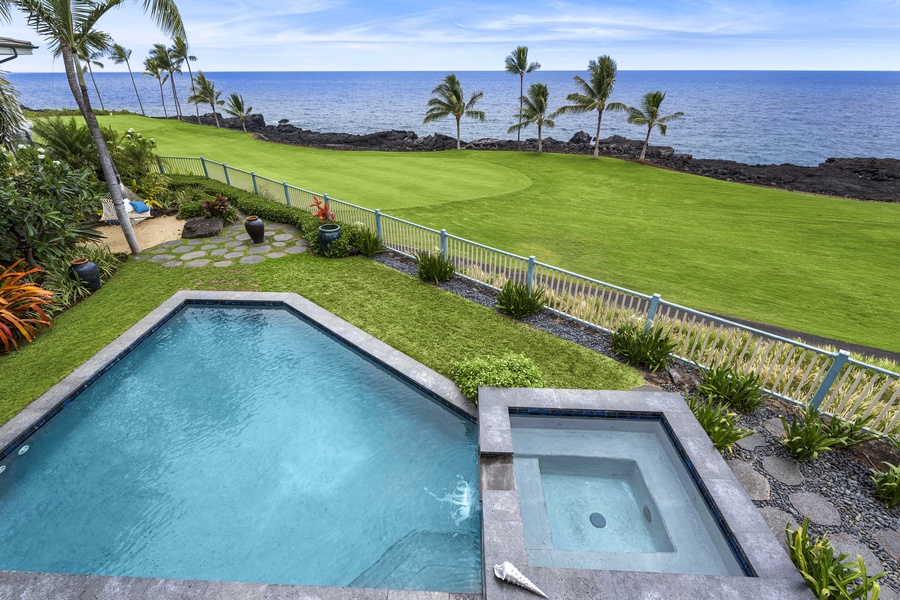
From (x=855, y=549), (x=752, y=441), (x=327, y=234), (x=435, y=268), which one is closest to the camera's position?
(x=855, y=549)

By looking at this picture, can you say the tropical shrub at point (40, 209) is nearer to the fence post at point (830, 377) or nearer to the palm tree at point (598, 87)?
the fence post at point (830, 377)

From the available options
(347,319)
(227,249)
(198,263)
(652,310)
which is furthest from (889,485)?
(227,249)

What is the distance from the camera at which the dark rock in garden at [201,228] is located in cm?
1355

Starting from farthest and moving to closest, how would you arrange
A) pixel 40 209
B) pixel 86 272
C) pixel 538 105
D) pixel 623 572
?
pixel 538 105
pixel 86 272
pixel 40 209
pixel 623 572

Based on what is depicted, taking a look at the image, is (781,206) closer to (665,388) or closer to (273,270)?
(665,388)

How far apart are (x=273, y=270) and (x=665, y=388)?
10.1m

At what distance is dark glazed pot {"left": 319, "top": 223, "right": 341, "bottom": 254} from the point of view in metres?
11.8

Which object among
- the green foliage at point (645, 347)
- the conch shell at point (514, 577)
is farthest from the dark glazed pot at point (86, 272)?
the green foliage at point (645, 347)

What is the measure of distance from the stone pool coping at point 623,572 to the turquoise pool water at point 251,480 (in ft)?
1.81

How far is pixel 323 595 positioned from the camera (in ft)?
12.6

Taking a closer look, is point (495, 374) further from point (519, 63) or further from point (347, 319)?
point (519, 63)

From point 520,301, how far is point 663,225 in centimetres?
1295

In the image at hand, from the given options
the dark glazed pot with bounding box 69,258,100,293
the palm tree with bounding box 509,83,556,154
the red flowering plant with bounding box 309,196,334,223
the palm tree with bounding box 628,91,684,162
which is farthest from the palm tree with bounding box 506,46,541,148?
the dark glazed pot with bounding box 69,258,100,293

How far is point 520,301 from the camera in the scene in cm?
902
